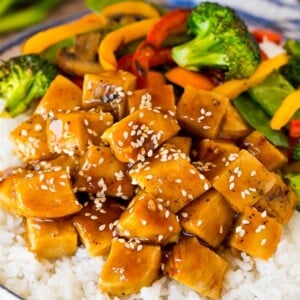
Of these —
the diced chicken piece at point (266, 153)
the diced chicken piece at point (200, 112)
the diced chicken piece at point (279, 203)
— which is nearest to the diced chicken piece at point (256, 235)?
the diced chicken piece at point (279, 203)

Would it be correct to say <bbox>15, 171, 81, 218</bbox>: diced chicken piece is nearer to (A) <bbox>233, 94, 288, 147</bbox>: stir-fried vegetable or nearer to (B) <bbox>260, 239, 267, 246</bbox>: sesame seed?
(B) <bbox>260, 239, 267, 246</bbox>: sesame seed

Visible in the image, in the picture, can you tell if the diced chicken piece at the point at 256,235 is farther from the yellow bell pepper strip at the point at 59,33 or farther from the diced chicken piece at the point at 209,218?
the yellow bell pepper strip at the point at 59,33

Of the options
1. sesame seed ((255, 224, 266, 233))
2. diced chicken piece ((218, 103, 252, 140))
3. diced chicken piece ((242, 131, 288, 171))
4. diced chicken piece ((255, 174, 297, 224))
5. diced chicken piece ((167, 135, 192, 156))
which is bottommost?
diced chicken piece ((255, 174, 297, 224))

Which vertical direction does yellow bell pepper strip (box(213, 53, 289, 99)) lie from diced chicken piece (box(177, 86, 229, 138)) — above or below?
below

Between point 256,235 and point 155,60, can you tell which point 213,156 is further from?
point 155,60

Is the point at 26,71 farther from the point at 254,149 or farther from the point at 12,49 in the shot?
the point at 254,149

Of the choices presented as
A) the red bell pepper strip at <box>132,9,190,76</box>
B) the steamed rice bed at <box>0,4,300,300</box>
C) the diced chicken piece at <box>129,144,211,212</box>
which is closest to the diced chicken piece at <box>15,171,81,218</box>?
the steamed rice bed at <box>0,4,300,300</box>
